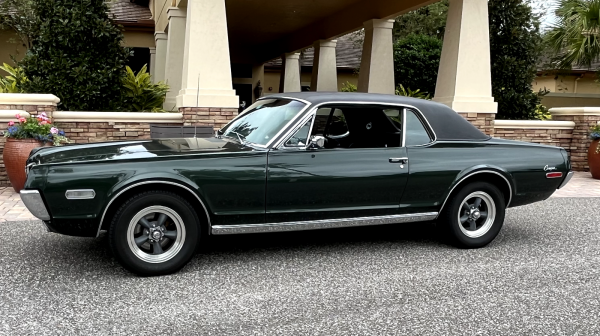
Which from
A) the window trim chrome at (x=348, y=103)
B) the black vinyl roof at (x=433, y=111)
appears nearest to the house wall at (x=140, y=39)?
the black vinyl roof at (x=433, y=111)

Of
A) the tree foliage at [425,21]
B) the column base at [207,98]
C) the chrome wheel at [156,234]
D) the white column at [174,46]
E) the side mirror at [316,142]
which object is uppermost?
the tree foliage at [425,21]

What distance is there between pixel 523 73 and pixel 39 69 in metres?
9.96

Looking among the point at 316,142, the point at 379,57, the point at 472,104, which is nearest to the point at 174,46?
the point at 379,57

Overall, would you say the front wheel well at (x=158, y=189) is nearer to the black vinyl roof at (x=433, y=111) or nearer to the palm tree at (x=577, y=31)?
the black vinyl roof at (x=433, y=111)

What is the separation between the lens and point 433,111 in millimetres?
5281

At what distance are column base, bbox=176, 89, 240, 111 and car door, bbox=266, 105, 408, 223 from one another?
4275 mm

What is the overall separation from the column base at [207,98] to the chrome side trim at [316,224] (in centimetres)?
494

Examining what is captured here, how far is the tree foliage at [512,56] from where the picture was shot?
1159 cm

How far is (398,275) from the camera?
14.7 ft

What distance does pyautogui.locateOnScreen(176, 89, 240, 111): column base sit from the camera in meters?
8.99

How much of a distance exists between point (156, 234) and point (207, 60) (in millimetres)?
5557

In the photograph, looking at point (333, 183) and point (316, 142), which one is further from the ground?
point (316, 142)

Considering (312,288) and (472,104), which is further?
(472,104)

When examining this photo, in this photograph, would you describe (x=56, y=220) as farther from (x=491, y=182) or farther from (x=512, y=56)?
(x=512, y=56)
